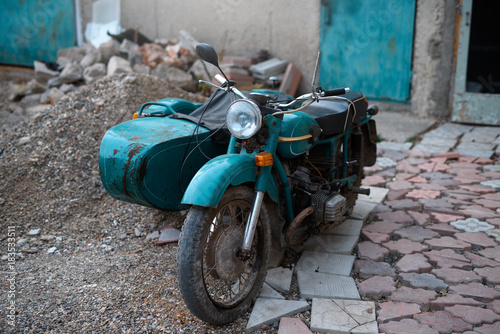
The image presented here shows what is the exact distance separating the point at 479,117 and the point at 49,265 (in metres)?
6.28

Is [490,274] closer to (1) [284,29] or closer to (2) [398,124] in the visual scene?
(2) [398,124]

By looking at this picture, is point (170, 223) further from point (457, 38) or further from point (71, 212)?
point (457, 38)

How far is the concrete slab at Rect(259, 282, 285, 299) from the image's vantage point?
9.65ft

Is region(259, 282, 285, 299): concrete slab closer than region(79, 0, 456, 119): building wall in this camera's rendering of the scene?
Yes

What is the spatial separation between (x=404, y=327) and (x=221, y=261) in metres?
1.09

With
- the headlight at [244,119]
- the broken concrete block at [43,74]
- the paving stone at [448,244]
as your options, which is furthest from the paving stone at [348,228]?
the broken concrete block at [43,74]

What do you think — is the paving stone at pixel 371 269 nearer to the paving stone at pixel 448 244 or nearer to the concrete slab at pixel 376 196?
the paving stone at pixel 448 244

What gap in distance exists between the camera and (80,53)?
9.46 m

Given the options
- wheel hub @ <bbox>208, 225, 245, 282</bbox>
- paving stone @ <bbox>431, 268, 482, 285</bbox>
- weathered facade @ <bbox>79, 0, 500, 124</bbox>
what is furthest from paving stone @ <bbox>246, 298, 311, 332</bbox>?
weathered facade @ <bbox>79, 0, 500, 124</bbox>

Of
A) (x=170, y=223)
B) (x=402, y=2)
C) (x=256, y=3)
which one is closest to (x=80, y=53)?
(x=256, y=3)

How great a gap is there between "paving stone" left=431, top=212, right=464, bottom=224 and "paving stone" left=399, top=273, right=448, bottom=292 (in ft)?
3.09

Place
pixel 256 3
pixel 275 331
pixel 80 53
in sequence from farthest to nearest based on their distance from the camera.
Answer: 1. pixel 80 53
2. pixel 256 3
3. pixel 275 331

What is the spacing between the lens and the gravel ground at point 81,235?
2725mm

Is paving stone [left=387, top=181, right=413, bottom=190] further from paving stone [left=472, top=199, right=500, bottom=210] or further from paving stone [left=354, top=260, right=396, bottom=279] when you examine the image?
paving stone [left=354, top=260, right=396, bottom=279]
